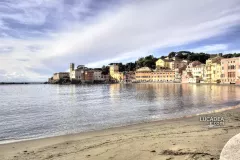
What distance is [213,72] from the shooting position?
407 feet

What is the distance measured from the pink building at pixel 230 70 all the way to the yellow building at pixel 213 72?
4633 millimetres

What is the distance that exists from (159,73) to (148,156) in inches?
6678

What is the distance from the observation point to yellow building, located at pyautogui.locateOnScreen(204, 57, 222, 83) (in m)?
119

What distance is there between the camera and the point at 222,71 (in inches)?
4473

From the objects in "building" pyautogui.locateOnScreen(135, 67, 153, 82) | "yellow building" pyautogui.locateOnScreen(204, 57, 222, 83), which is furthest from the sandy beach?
"building" pyautogui.locateOnScreen(135, 67, 153, 82)

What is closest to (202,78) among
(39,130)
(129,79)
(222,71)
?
(222,71)

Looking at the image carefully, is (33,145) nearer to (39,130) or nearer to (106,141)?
(106,141)

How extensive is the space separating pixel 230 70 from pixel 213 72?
16.2 meters

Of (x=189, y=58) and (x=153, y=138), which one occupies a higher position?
(x=189, y=58)

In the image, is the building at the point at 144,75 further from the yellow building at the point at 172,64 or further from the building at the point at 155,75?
the yellow building at the point at 172,64

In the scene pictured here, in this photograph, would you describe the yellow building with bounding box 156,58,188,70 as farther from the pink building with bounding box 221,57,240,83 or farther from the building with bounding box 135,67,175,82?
the pink building with bounding box 221,57,240,83

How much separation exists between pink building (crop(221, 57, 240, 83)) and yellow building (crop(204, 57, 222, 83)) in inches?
182

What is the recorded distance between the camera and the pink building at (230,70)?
104m

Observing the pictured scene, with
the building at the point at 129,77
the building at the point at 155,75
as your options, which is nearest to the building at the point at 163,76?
the building at the point at 155,75
